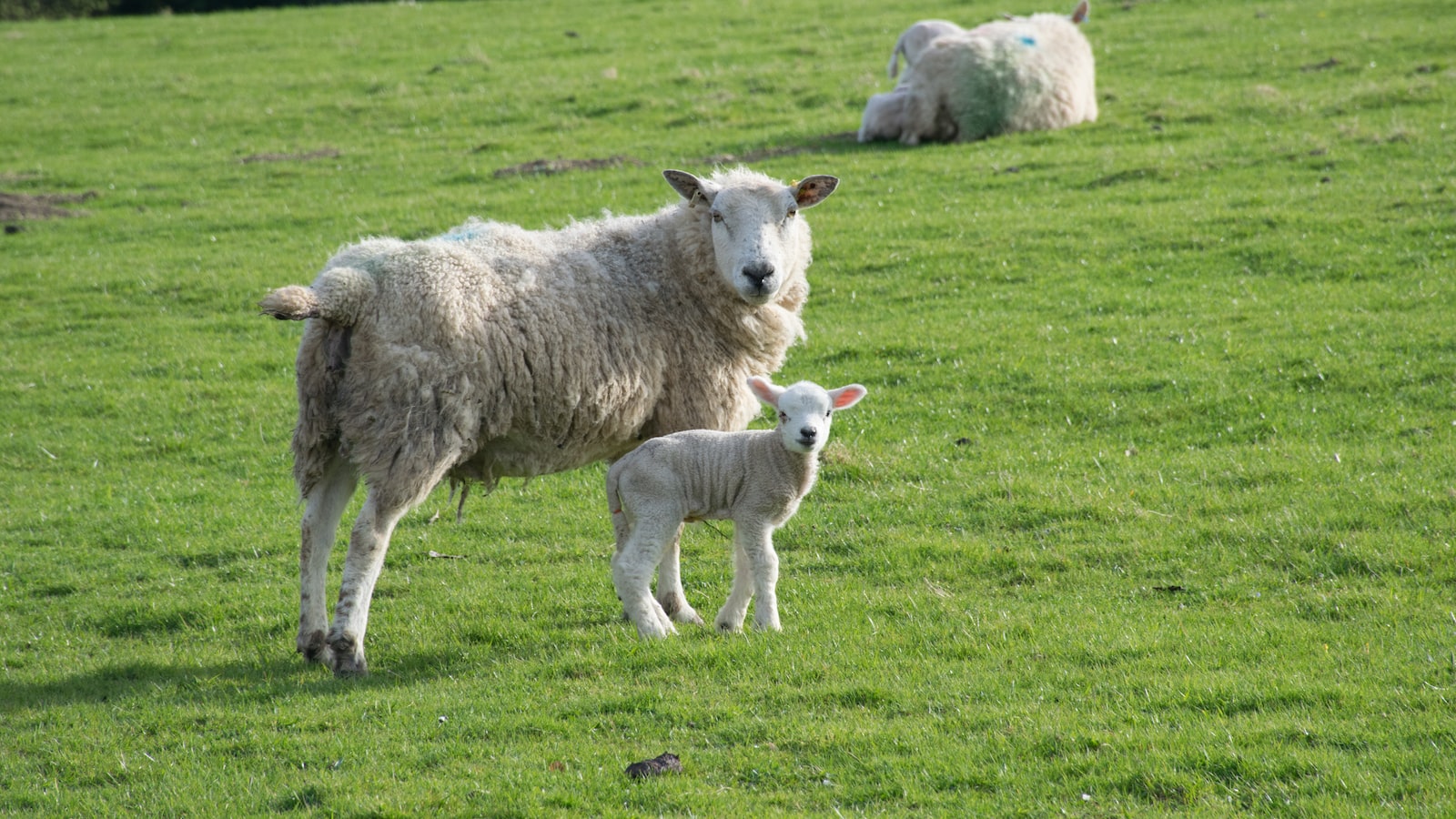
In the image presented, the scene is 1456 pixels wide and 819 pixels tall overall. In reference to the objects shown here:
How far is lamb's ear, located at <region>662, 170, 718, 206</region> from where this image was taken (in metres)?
9.02

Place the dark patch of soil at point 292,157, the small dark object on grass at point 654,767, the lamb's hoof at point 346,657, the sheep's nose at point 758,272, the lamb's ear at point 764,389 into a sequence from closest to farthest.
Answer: the small dark object on grass at point 654,767 → the lamb's hoof at point 346,657 → the lamb's ear at point 764,389 → the sheep's nose at point 758,272 → the dark patch of soil at point 292,157

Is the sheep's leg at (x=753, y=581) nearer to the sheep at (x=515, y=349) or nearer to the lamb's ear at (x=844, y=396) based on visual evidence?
the lamb's ear at (x=844, y=396)

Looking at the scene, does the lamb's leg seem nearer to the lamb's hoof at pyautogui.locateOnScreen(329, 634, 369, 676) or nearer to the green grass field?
the green grass field

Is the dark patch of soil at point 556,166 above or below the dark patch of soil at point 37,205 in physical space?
below

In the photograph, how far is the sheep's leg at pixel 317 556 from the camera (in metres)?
7.98

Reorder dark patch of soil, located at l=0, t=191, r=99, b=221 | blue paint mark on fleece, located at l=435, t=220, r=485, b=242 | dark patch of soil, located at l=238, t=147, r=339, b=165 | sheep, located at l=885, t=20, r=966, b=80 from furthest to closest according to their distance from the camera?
sheep, located at l=885, t=20, r=966, b=80 < dark patch of soil, located at l=238, t=147, r=339, b=165 < dark patch of soil, located at l=0, t=191, r=99, b=221 < blue paint mark on fleece, located at l=435, t=220, r=485, b=242

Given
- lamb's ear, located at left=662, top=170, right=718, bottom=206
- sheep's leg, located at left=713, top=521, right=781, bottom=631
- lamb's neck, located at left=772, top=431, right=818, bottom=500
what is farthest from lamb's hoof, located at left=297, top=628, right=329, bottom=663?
lamb's ear, located at left=662, top=170, right=718, bottom=206

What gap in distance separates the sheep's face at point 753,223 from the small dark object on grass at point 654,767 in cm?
333

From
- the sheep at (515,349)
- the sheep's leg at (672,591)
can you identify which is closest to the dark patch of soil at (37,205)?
the sheep at (515,349)

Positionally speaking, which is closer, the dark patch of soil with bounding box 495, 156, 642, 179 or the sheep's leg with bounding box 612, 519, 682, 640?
the sheep's leg with bounding box 612, 519, 682, 640

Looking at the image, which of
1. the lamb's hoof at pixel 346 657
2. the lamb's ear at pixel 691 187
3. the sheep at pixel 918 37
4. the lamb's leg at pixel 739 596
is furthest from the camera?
the sheep at pixel 918 37

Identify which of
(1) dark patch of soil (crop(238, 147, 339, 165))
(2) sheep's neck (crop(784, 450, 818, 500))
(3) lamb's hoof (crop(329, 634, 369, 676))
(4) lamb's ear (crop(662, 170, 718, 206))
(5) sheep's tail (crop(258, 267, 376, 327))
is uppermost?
(4) lamb's ear (crop(662, 170, 718, 206))

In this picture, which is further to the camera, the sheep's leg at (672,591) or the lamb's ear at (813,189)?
the lamb's ear at (813,189)

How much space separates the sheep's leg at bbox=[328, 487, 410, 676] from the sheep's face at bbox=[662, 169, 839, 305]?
8.50 feet
